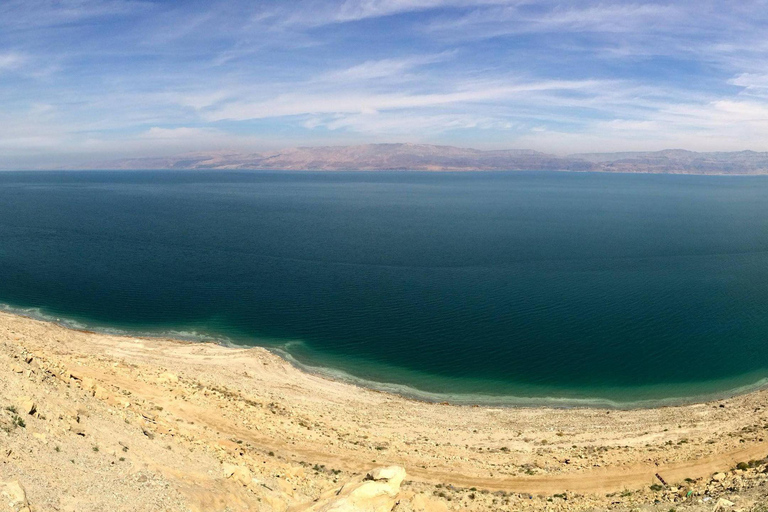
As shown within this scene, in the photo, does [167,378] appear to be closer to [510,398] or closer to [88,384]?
[88,384]

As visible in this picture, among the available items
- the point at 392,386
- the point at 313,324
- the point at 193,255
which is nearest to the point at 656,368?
the point at 392,386

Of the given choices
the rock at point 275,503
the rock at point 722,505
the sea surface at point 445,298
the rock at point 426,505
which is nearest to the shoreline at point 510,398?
the sea surface at point 445,298

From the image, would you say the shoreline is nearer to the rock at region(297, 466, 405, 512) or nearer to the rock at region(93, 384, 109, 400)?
the rock at region(93, 384, 109, 400)

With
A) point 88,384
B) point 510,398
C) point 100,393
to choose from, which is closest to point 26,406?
point 100,393

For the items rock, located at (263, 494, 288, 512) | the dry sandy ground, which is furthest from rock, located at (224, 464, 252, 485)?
rock, located at (263, 494, 288, 512)

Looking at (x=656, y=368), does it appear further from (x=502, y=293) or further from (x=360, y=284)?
(x=360, y=284)

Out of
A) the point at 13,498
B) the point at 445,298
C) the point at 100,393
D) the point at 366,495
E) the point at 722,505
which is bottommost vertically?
the point at 722,505
